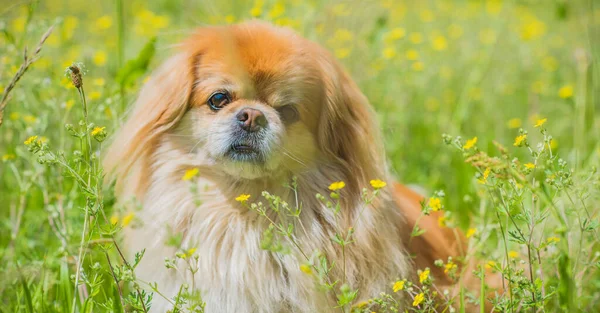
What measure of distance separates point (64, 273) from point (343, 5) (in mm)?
2524

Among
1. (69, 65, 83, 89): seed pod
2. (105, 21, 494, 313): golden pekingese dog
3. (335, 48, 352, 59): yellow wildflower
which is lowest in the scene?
(105, 21, 494, 313): golden pekingese dog

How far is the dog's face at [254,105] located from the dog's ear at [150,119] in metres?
0.04

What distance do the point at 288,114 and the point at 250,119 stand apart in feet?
0.85

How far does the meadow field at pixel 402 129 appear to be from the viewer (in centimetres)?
213

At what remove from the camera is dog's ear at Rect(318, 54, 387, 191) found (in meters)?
2.73

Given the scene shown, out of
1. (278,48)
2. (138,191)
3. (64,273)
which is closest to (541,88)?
(278,48)

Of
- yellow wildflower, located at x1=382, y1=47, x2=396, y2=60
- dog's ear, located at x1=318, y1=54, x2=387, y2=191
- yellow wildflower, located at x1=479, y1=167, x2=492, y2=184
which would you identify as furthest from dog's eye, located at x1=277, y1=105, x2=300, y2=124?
yellow wildflower, located at x1=382, y1=47, x2=396, y2=60

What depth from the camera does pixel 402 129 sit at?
4613mm

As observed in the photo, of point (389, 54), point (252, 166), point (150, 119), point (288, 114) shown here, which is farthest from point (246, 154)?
point (389, 54)

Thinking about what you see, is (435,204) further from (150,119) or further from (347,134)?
(150,119)

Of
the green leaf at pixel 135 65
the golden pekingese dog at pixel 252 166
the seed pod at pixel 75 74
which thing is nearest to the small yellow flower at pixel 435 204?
the golden pekingese dog at pixel 252 166

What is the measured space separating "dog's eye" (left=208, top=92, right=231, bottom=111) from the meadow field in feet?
1.38

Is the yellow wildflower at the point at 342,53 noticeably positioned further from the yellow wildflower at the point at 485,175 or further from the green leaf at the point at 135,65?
the yellow wildflower at the point at 485,175

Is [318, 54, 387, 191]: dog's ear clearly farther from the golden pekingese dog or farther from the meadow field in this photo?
the meadow field
